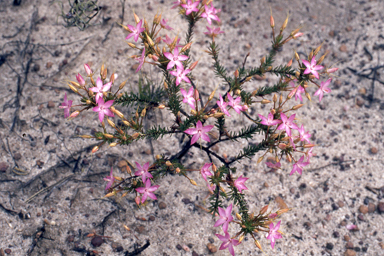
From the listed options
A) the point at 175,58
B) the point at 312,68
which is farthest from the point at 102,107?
the point at 312,68

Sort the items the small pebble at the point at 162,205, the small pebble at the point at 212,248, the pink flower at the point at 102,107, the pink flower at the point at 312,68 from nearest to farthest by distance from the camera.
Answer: the pink flower at the point at 102,107
the pink flower at the point at 312,68
the small pebble at the point at 212,248
the small pebble at the point at 162,205

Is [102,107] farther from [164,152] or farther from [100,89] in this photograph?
[164,152]

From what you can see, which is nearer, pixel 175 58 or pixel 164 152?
pixel 175 58

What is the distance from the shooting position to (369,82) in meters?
4.06

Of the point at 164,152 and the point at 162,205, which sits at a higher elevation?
the point at 164,152

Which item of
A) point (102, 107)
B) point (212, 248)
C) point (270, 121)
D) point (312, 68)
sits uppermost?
point (312, 68)

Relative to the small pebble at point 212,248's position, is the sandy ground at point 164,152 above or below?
above

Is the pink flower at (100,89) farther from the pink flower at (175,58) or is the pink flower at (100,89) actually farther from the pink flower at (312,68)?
the pink flower at (312,68)

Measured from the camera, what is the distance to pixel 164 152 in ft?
11.2

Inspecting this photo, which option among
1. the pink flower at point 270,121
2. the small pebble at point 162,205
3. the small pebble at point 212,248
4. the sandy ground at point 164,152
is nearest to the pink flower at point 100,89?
the pink flower at point 270,121

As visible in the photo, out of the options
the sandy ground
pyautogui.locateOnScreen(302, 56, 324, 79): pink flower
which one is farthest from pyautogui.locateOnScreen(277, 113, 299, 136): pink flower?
the sandy ground

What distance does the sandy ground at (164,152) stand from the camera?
3.01m

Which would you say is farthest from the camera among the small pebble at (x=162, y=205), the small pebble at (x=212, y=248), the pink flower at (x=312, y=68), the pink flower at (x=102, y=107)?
the small pebble at (x=162, y=205)

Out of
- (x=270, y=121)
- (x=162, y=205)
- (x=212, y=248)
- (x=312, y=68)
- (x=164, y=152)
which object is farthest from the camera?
(x=164, y=152)
